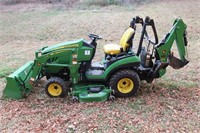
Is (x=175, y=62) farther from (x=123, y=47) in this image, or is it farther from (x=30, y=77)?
(x=30, y=77)

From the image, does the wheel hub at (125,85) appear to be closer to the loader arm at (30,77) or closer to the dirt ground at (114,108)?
the dirt ground at (114,108)

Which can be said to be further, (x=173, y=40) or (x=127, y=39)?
(x=173, y=40)

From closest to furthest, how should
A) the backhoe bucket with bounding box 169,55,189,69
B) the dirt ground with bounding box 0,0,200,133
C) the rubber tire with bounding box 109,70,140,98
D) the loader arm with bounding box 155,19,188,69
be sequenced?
the dirt ground with bounding box 0,0,200,133, the rubber tire with bounding box 109,70,140,98, the loader arm with bounding box 155,19,188,69, the backhoe bucket with bounding box 169,55,189,69

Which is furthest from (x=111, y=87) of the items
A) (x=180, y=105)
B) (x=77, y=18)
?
(x=77, y=18)

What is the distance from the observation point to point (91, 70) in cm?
529

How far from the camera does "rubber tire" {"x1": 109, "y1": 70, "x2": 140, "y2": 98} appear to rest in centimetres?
505

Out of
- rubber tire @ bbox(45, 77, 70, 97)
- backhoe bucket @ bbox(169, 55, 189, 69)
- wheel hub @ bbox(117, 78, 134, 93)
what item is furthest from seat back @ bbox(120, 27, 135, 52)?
rubber tire @ bbox(45, 77, 70, 97)

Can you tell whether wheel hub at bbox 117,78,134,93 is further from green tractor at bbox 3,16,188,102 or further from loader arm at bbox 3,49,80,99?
loader arm at bbox 3,49,80,99

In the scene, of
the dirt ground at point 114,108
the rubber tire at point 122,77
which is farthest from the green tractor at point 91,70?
the dirt ground at point 114,108

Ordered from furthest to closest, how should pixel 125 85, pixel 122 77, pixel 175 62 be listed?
pixel 175 62
pixel 125 85
pixel 122 77

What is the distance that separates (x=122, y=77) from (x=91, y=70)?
2.06ft

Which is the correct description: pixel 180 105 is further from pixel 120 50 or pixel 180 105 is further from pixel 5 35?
pixel 5 35

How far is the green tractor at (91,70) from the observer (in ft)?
16.6

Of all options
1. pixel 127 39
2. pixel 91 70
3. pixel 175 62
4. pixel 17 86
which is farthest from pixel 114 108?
pixel 17 86
